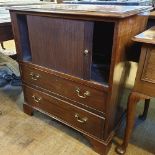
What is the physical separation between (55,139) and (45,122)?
206 millimetres

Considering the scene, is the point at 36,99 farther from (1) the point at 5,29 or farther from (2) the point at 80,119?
(1) the point at 5,29

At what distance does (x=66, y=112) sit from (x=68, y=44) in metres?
0.50

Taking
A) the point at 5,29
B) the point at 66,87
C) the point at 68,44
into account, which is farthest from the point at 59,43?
the point at 5,29

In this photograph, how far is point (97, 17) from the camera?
0.85 m

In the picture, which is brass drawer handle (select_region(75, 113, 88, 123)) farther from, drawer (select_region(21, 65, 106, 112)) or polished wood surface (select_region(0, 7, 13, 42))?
polished wood surface (select_region(0, 7, 13, 42))

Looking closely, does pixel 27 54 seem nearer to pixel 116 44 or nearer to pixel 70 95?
pixel 70 95

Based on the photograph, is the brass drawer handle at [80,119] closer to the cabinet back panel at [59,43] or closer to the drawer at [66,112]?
the drawer at [66,112]

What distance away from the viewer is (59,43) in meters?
1.07

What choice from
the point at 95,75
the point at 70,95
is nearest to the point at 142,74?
the point at 95,75

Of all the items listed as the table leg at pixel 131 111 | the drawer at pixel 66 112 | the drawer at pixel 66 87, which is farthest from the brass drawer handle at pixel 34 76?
the table leg at pixel 131 111

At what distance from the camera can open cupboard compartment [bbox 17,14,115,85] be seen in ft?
3.17

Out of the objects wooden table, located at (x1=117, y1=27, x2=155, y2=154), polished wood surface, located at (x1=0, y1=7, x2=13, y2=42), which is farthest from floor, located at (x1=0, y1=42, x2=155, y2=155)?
polished wood surface, located at (x1=0, y1=7, x2=13, y2=42)

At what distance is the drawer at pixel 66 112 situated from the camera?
115 centimetres

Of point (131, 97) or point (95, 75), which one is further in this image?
point (95, 75)
